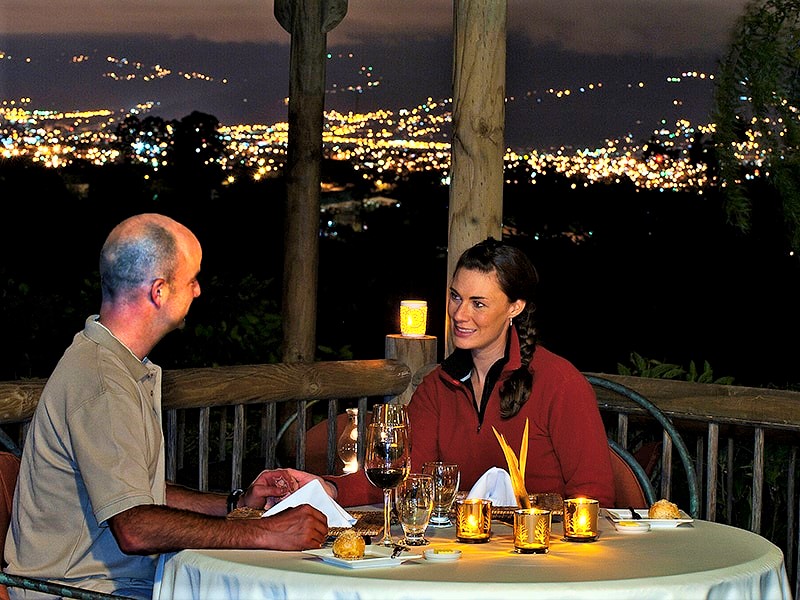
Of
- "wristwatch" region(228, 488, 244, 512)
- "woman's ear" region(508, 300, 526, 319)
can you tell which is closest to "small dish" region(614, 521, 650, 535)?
"wristwatch" region(228, 488, 244, 512)

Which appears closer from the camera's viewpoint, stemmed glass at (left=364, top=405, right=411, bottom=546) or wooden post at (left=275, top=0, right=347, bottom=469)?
stemmed glass at (left=364, top=405, right=411, bottom=546)

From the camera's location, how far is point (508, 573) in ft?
Result: 6.93

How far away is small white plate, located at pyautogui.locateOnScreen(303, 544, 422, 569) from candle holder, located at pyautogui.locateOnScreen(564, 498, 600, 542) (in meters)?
0.33

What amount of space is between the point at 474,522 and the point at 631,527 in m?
0.35

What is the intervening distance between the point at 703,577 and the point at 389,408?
27.5 inches

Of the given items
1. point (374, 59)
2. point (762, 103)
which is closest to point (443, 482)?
point (762, 103)

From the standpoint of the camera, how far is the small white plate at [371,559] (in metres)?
2.14

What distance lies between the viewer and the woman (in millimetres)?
3094

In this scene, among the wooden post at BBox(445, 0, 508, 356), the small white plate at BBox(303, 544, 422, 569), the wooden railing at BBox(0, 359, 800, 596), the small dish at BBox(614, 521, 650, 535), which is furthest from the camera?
the wooden post at BBox(445, 0, 508, 356)

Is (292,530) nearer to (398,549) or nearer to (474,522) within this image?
(398,549)

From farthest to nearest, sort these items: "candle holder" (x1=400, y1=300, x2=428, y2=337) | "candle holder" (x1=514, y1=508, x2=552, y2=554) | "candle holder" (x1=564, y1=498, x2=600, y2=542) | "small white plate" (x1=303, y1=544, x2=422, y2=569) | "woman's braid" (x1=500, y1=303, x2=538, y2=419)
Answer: "candle holder" (x1=400, y1=300, x2=428, y2=337), "woman's braid" (x1=500, y1=303, x2=538, y2=419), "candle holder" (x1=564, y1=498, x2=600, y2=542), "candle holder" (x1=514, y1=508, x2=552, y2=554), "small white plate" (x1=303, y1=544, x2=422, y2=569)

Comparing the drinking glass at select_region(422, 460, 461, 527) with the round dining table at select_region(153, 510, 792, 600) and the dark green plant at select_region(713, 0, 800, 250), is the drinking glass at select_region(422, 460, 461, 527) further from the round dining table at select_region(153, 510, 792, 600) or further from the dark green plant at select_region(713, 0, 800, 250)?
the dark green plant at select_region(713, 0, 800, 250)

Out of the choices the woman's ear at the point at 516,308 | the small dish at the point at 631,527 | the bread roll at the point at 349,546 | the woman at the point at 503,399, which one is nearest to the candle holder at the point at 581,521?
the small dish at the point at 631,527

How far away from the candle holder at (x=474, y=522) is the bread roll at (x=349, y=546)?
0.27 meters
